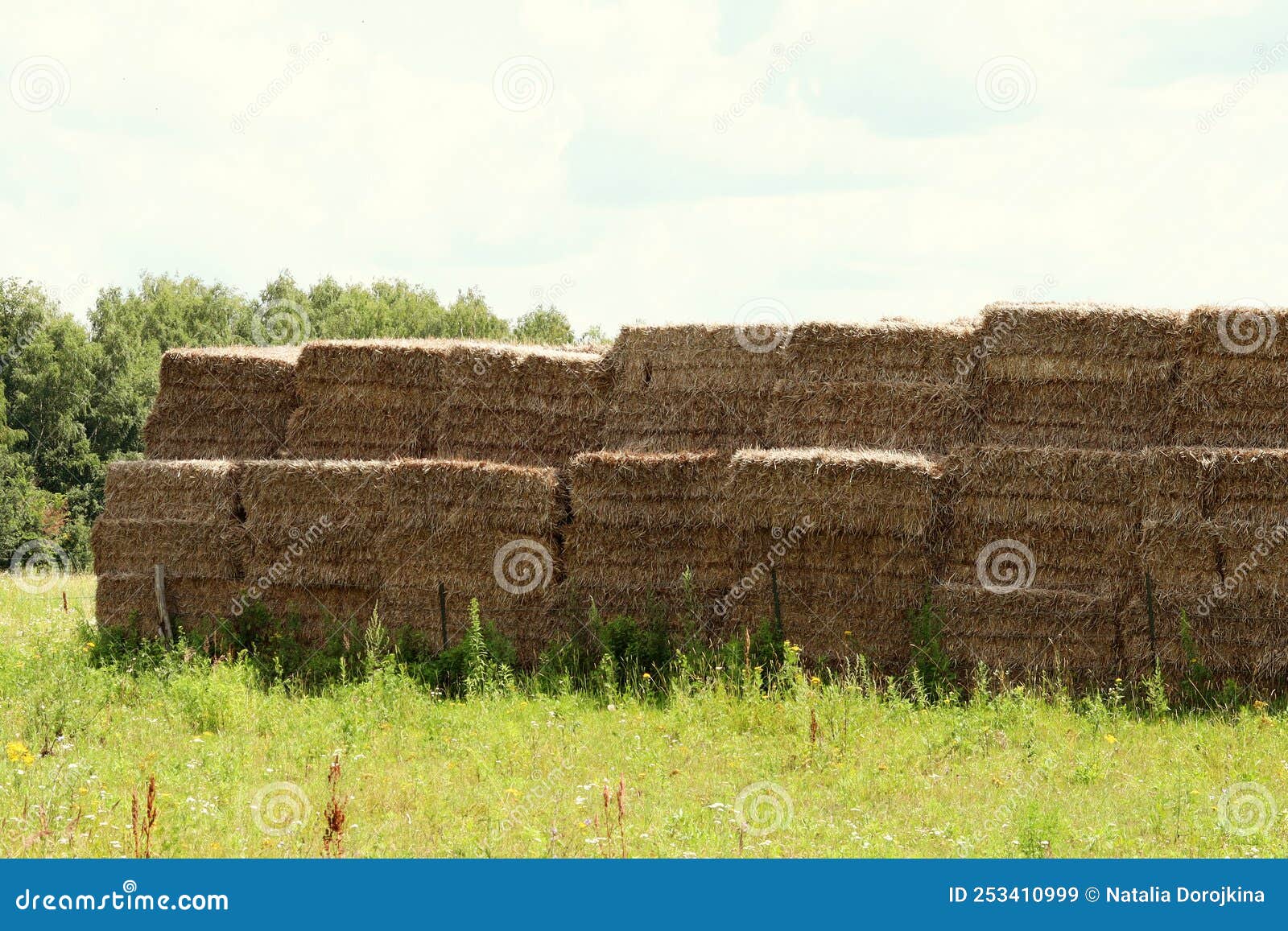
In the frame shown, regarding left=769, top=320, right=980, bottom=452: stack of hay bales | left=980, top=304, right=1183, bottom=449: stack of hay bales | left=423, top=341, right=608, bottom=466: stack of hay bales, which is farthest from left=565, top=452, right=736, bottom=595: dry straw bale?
left=980, top=304, right=1183, bottom=449: stack of hay bales

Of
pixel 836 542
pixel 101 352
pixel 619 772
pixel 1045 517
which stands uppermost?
pixel 101 352

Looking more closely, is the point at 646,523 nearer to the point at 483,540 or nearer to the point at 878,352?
the point at 483,540

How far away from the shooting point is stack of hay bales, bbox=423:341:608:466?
1477 centimetres

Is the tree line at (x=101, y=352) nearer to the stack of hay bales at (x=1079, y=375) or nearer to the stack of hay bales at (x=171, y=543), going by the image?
the stack of hay bales at (x=171, y=543)

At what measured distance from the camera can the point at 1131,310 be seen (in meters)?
13.0

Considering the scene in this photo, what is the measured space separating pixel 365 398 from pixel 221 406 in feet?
7.27

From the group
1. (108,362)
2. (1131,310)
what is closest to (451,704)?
(1131,310)

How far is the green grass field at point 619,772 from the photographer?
8320 millimetres

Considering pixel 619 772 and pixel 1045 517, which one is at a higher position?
pixel 1045 517

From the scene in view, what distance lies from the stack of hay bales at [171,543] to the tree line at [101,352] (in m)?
28.6

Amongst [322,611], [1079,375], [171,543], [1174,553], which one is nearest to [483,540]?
[322,611]

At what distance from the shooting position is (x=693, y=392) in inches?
567

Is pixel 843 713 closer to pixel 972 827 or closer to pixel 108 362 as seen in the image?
pixel 972 827

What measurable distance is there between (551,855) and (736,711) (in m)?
3.92
